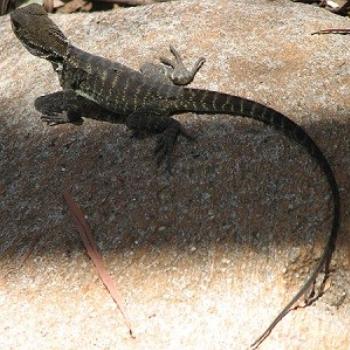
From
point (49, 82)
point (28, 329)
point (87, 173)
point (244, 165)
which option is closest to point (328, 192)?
point (244, 165)

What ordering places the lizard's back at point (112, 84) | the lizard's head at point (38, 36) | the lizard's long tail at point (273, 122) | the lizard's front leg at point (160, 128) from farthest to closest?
the lizard's head at point (38, 36), the lizard's back at point (112, 84), the lizard's front leg at point (160, 128), the lizard's long tail at point (273, 122)

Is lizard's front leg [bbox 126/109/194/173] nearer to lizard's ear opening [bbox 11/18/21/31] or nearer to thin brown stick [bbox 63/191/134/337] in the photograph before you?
thin brown stick [bbox 63/191/134/337]

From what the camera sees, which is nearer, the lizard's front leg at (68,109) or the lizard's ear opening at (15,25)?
the lizard's front leg at (68,109)

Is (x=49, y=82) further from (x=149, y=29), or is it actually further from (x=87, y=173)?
(x=87, y=173)

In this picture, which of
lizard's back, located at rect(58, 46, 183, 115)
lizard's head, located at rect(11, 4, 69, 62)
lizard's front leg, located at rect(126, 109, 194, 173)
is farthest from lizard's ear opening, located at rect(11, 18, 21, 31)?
lizard's front leg, located at rect(126, 109, 194, 173)

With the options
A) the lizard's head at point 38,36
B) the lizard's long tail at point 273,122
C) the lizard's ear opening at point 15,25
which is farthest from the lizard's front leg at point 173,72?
the lizard's ear opening at point 15,25

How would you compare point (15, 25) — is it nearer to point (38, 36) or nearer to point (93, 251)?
point (38, 36)

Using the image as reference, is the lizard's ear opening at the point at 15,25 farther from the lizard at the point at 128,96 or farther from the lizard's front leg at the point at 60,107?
the lizard's front leg at the point at 60,107
